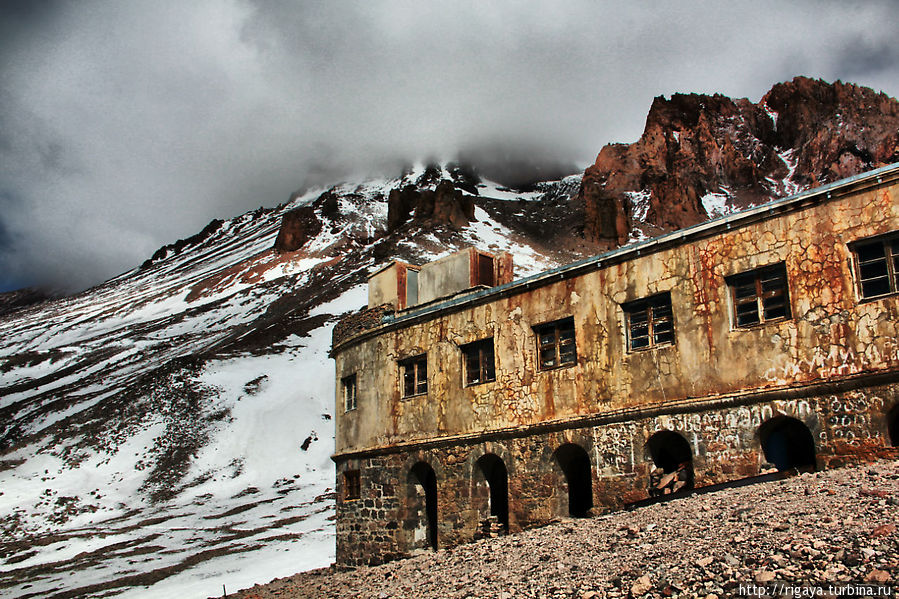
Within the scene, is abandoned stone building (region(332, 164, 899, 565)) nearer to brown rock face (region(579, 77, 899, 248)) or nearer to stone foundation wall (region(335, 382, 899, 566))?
stone foundation wall (region(335, 382, 899, 566))

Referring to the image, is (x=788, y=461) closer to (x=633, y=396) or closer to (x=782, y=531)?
(x=633, y=396)

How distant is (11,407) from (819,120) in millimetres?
132779

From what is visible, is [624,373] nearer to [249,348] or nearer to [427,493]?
[427,493]

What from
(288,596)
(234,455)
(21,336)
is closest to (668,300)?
(288,596)

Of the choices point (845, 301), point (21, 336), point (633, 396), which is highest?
point (21, 336)


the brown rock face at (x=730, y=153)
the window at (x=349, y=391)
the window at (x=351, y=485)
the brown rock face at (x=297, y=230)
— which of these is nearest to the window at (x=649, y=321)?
the window at (x=351, y=485)

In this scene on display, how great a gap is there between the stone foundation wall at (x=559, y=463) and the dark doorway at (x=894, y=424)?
0.04 m

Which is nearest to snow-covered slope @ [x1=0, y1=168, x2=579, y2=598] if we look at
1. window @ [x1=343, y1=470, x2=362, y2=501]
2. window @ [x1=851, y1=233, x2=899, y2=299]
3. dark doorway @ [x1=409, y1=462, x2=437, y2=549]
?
window @ [x1=343, y1=470, x2=362, y2=501]

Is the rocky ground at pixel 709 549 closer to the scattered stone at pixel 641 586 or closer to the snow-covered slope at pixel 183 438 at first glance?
the scattered stone at pixel 641 586

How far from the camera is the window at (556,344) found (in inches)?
665

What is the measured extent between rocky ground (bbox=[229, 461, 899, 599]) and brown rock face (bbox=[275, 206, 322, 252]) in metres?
130

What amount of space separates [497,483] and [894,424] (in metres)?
9.02

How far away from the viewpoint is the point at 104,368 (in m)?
78.4

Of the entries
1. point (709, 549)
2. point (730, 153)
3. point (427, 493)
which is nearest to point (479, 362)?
point (427, 493)
